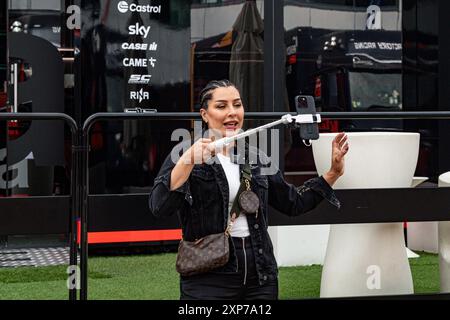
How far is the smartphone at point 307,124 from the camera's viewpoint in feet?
10.4

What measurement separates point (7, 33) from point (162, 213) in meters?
3.97

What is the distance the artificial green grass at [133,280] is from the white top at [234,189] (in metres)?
2.14

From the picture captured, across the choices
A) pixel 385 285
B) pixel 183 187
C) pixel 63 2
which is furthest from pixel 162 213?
pixel 63 2

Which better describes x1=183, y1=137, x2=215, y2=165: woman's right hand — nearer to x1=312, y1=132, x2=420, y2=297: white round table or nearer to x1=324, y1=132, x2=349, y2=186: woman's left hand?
x1=324, y1=132, x2=349, y2=186: woman's left hand

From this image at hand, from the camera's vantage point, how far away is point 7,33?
255 inches

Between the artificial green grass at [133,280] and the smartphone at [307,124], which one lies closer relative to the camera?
the smartphone at [307,124]

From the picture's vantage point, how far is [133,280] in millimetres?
5719

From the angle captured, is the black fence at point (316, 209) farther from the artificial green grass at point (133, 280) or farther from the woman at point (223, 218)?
the artificial green grass at point (133, 280)

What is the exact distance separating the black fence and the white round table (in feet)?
0.89

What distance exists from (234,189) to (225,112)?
10.9 inches

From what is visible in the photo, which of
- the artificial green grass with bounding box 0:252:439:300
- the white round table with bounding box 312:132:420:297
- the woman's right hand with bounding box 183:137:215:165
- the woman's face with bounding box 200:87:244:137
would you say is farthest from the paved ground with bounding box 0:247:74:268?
the woman's right hand with bounding box 183:137:215:165

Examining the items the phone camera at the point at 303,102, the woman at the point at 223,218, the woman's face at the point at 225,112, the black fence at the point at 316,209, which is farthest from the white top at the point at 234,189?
the black fence at the point at 316,209

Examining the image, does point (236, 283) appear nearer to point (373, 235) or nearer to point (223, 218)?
point (223, 218)

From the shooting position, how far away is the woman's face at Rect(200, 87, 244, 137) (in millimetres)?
3000
